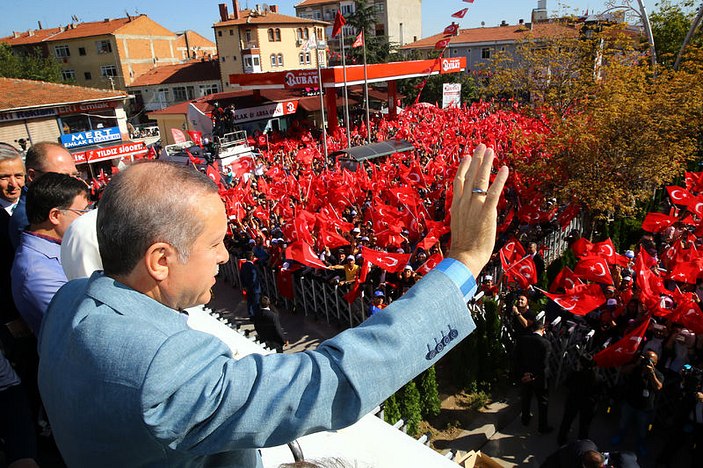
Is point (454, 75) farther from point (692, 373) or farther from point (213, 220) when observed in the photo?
point (213, 220)

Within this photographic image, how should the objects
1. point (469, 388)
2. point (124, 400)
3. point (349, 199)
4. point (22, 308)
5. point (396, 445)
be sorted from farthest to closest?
point (349, 199)
point (469, 388)
point (22, 308)
point (396, 445)
point (124, 400)

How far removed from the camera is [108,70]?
5156 centimetres

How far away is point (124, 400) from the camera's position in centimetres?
97

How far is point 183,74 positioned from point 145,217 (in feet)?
177

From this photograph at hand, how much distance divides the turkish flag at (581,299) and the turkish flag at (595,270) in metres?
0.62

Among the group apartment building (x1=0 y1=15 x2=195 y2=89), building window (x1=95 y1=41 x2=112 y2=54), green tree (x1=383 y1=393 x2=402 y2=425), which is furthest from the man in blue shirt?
building window (x1=95 y1=41 x2=112 y2=54)

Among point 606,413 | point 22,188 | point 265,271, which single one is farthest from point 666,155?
point 22,188

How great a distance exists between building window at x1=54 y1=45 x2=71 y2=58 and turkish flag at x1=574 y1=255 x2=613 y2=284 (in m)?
61.2

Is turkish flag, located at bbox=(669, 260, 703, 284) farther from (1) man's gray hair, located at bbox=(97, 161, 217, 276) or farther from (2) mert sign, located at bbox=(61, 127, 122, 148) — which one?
(2) mert sign, located at bbox=(61, 127, 122, 148)

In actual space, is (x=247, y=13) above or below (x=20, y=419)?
above

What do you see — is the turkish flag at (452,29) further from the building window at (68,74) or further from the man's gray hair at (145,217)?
the building window at (68,74)

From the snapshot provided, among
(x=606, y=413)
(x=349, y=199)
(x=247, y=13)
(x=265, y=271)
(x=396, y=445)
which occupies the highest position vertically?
(x=247, y=13)

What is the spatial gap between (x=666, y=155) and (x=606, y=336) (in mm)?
6458

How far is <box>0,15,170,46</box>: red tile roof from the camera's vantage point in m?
51.4
